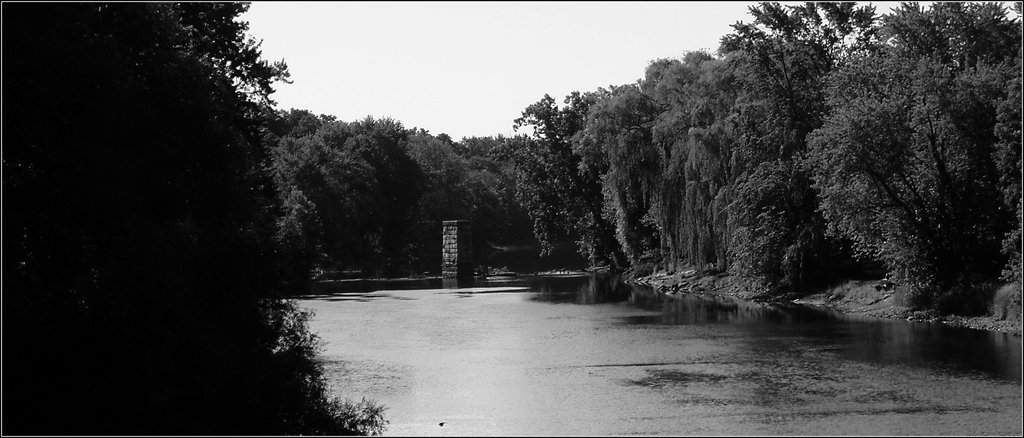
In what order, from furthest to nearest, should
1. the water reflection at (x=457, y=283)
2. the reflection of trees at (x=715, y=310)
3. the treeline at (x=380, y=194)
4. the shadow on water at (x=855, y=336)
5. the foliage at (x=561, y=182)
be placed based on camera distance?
the treeline at (x=380, y=194) → the foliage at (x=561, y=182) → the water reflection at (x=457, y=283) → the reflection of trees at (x=715, y=310) → the shadow on water at (x=855, y=336)

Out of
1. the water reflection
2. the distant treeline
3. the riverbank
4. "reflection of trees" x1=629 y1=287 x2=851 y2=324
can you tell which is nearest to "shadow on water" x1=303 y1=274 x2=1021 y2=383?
"reflection of trees" x1=629 y1=287 x2=851 y2=324

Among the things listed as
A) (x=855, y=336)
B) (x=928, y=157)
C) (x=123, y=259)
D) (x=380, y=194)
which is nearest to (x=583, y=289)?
(x=928, y=157)

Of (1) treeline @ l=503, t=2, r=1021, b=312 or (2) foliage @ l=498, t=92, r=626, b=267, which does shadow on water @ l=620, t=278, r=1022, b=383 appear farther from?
(2) foliage @ l=498, t=92, r=626, b=267

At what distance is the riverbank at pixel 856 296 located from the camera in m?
30.0

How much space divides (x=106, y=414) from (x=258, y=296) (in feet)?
12.1

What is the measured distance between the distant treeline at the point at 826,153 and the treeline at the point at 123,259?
16.1 ft

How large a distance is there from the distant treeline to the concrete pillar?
28.4 ft

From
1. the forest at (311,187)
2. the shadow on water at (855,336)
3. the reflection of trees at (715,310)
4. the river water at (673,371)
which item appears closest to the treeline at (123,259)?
the forest at (311,187)

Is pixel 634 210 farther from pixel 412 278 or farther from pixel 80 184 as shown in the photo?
pixel 80 184

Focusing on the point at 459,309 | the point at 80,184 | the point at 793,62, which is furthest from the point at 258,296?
the point at 793,62

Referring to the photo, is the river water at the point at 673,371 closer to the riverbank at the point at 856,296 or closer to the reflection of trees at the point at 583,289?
the riverbank at the point at 856,296

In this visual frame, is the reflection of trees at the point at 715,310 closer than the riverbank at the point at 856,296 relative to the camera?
No

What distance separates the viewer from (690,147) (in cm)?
4431

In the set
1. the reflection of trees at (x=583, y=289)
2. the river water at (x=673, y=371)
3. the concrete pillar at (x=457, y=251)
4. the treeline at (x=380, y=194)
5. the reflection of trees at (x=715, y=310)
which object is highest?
the treeline at (x=380, y=194)
